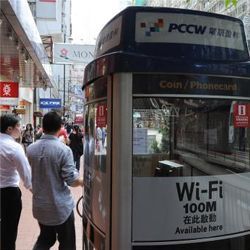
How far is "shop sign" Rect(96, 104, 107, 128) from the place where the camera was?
3.97 m

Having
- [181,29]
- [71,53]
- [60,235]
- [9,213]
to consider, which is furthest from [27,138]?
[181,29]

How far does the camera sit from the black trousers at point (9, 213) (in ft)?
17.3

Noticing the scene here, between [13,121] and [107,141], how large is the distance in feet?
6.15

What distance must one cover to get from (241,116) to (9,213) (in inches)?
110

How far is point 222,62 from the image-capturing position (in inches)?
153

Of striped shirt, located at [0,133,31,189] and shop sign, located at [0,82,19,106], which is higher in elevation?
shop sign, located at [0,82,19,106]

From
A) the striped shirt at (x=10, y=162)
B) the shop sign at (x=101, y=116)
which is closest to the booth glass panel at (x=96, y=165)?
the shop sign at (x=101, y=116)

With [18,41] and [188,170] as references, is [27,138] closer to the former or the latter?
[18,41]

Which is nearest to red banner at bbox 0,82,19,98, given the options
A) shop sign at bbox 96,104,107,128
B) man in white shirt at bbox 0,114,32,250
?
man in white shirt at bbox 0,114,32,250

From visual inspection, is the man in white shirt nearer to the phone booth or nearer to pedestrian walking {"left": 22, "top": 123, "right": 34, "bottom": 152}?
the phone booth

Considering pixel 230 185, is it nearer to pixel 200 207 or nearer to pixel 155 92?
pixel 200 207

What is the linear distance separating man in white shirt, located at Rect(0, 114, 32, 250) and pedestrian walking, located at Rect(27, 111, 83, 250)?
18.3 inches

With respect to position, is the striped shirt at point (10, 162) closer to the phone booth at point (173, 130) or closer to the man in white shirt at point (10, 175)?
the man in white shirt at point (10, 175)

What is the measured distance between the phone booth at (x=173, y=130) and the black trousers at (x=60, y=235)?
23.3 inches
